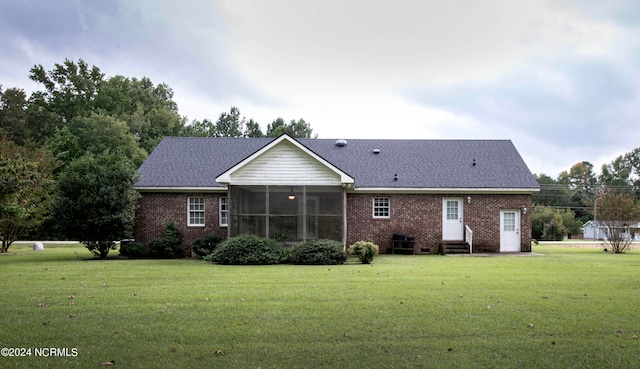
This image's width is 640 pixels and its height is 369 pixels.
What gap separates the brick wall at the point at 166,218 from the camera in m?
21.2

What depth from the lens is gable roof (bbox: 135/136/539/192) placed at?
72.3 ft

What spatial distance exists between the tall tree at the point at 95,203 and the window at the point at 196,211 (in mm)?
2652

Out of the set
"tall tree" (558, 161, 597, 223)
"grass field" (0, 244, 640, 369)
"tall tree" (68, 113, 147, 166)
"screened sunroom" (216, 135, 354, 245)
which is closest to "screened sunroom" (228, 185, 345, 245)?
"screened sunroom" (216, 135, 354, 245)

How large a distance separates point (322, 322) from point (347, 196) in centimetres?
1512

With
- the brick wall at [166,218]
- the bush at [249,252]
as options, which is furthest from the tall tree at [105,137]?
the bush at [249,252]

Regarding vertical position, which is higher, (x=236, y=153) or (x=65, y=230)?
(x=236, y=153)

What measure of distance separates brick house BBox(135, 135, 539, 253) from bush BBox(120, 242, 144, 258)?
1.19 m

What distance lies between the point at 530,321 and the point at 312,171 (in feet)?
40.0

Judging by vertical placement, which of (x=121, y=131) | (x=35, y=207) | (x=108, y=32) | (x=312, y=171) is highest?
(x=108, y=32)

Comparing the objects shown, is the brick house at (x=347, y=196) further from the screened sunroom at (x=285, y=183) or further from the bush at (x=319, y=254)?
the bush at (x=319, y=254)

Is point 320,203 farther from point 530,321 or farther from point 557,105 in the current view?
point 557,105

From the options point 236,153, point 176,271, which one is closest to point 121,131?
point 236,153

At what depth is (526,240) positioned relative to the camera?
73.4 ft

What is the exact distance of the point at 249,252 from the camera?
55.0 ft
